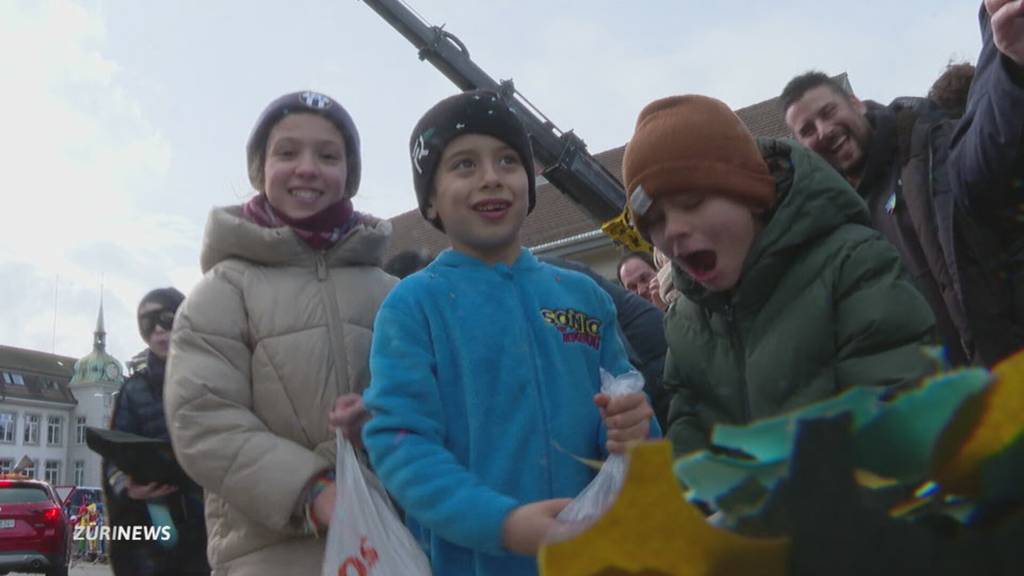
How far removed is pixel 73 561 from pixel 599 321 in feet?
91.1

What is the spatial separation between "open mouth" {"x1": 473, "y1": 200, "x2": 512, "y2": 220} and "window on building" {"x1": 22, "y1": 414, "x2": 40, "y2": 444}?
67.5m

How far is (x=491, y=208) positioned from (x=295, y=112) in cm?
72

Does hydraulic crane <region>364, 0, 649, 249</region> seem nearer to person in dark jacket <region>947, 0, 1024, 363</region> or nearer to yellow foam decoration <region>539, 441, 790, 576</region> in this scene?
person in dark jacket <region>947, 0, 1024, 363</region>

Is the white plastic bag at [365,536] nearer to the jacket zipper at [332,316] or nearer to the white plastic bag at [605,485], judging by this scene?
the jacket zipper at [332,316]

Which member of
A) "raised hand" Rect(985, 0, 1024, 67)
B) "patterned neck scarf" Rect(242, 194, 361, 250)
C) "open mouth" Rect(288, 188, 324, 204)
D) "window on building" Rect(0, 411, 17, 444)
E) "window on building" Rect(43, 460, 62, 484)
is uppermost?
"window on building" Rect(0, 411, 17, 444)

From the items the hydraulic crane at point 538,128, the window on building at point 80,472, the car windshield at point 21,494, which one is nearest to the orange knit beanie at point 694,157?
the hydraulic crane at point 538,128

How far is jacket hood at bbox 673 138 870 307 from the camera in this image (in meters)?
1.45

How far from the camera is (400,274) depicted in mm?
2998

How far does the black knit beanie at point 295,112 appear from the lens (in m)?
2.32

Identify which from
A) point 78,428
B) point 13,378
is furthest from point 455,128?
point 78,428

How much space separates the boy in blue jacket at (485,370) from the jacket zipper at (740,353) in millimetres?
154

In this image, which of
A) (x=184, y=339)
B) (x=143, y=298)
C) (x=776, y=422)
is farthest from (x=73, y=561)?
(x=776, y=422)

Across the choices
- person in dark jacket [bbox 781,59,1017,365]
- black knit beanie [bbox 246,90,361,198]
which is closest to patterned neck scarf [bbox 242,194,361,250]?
black knit beanie [bbox 246,90,361,198]

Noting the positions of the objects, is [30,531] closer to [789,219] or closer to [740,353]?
[740,353]
